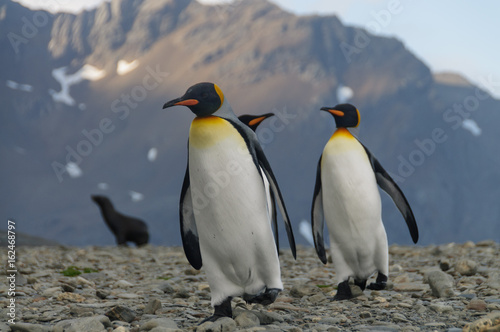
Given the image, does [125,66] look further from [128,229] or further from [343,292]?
[343,292]

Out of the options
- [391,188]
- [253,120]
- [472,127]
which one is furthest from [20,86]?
[391,188]

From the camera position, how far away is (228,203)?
3.11m

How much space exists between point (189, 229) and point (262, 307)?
31.8 inches

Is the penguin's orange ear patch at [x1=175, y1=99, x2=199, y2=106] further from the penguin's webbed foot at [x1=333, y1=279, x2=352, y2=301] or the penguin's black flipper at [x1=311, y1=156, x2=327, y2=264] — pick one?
the penguin's webbed foot at [x1=333, y1=279, x2=352, y2=301]

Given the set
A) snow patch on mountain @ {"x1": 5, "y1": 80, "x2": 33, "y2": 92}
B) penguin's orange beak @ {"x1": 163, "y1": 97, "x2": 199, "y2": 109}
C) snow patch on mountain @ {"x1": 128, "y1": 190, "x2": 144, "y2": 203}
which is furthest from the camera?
snow patch on mountain @ {"x1": 5, "y1": 80, "x2": 33, "y2": 92}

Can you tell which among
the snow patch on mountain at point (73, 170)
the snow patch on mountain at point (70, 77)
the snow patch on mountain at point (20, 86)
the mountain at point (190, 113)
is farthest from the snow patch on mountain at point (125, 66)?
Answer: the snow patch on mountain at point (73, 170)

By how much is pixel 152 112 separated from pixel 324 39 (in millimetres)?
53547

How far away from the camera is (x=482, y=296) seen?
3846 mm

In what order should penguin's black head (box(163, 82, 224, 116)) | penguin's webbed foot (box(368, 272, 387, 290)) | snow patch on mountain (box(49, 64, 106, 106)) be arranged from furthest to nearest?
Result: 1. snow patch on mountain (box(49, 64, 106, 106))
2. penguin's webbed foot (box(368, 272, 387, 290))
3. penguin's black head (box(163, 82, 224, 116))

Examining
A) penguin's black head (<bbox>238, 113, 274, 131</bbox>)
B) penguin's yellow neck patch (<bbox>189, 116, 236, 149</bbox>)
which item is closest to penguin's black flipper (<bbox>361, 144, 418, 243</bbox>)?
penguin's black head (<bbox>238, 113, 274, 131</bbox>)

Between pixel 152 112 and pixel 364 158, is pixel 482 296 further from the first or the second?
pixel 152 112

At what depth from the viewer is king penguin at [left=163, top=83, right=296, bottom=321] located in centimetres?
308

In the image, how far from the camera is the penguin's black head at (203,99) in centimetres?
301

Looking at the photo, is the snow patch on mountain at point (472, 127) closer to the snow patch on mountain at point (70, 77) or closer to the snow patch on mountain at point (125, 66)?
the snow patch on mountain at point (125, 66)
